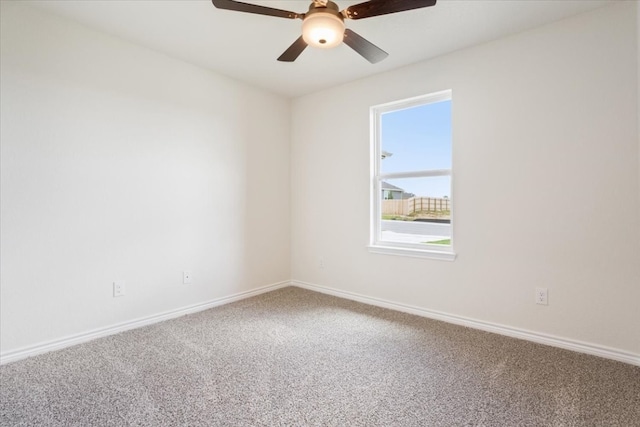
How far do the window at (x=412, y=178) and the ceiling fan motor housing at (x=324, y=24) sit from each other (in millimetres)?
1444

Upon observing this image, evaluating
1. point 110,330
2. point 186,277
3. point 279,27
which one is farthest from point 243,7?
point 110,330

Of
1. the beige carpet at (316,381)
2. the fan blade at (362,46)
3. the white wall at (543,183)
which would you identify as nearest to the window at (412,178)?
the white wall at (543,183)

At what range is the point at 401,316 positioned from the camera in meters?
2.94

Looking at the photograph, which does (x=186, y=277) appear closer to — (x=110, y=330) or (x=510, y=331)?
(x=110, y=330)

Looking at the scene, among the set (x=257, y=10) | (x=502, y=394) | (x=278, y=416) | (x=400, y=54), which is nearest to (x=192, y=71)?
(x=257, y=10)

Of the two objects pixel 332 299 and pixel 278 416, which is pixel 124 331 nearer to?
pixel 278 416

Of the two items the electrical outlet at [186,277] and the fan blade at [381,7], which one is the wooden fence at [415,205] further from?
the electrical outlet at [186,277]

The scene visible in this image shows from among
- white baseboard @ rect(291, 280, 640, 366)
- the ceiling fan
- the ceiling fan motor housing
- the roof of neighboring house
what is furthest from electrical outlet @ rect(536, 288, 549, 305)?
the ceiling fan motor housing

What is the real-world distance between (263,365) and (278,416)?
0.52 metres

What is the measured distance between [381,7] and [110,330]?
9.66 feet

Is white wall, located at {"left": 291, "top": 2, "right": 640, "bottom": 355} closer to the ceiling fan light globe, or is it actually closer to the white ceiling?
the white ceiling

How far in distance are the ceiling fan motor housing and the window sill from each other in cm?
194

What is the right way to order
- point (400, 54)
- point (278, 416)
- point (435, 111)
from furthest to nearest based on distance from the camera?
1. point (435, 111)
2. point (400, 54)
3. point (278, 416)

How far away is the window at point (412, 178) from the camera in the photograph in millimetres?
2932
